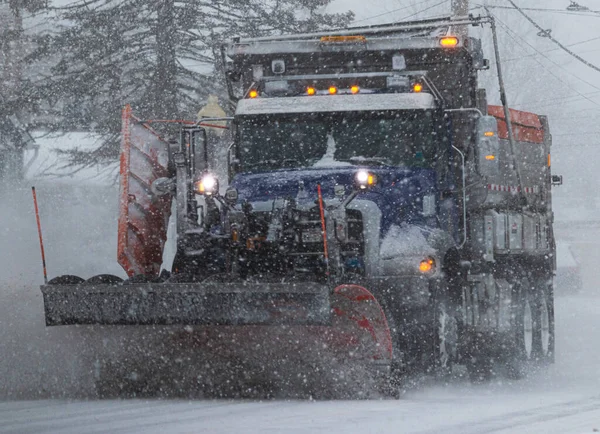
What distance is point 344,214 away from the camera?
8.67 metres

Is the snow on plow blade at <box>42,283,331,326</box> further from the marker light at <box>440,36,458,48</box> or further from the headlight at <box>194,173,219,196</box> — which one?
the marker light at <box>440,36,458,48</box>

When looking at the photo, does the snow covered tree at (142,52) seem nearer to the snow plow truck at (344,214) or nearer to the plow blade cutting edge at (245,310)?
the snow plow truck at (344,214)

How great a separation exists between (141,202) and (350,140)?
2.11 metres

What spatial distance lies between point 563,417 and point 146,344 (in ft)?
10.4

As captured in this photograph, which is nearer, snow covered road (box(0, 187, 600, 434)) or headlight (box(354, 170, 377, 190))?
snow covered road (box(0, 187, 600, 434))

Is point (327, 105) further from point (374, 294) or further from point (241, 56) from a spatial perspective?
point (374, 294)

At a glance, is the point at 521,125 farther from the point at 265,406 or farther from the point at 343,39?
the point at 265,406

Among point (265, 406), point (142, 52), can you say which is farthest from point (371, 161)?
point (142, 52)

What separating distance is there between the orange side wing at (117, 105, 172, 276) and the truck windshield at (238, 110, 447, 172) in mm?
1090

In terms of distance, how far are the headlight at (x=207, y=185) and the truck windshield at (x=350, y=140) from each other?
504 millimetres

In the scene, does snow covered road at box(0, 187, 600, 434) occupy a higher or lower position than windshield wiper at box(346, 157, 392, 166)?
lower

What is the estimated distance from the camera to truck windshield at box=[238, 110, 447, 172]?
9945mm

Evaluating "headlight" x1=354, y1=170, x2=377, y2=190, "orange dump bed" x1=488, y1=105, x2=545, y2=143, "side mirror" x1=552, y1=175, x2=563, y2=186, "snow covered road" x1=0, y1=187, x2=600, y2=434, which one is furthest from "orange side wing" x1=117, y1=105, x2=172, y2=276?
"side mirror" x1=552, y1=175, x2=563, y2=186

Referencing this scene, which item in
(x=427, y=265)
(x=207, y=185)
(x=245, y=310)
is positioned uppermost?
(x=207, y=185)
